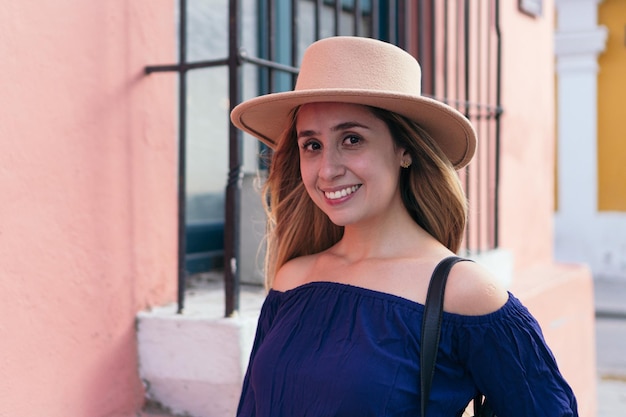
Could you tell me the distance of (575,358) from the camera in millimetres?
4773

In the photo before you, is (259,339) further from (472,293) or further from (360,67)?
(360,67)

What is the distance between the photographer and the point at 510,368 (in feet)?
4.79

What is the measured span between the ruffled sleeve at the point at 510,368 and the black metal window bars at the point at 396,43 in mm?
1024

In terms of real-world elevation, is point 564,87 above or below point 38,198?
above

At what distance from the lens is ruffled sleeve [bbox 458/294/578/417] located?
1.46m

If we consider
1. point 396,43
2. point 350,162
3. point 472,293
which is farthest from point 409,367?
point 396,43

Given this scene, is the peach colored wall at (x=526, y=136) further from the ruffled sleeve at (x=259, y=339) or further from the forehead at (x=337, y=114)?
the forehead at (x=337, y=114)

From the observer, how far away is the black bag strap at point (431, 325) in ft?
4.76

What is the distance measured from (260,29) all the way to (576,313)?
9.41 ft

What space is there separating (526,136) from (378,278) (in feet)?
12.5

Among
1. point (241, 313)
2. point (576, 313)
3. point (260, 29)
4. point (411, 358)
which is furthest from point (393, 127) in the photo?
point (576, 313)

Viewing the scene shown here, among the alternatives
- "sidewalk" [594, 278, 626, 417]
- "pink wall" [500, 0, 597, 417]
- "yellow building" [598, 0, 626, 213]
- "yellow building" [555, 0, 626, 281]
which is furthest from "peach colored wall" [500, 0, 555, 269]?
"yellow building" [598, 0, 626, 213]

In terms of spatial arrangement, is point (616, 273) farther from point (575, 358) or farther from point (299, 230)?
point (299, 230)

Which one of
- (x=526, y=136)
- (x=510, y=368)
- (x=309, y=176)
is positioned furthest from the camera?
(x=526, y=136)
